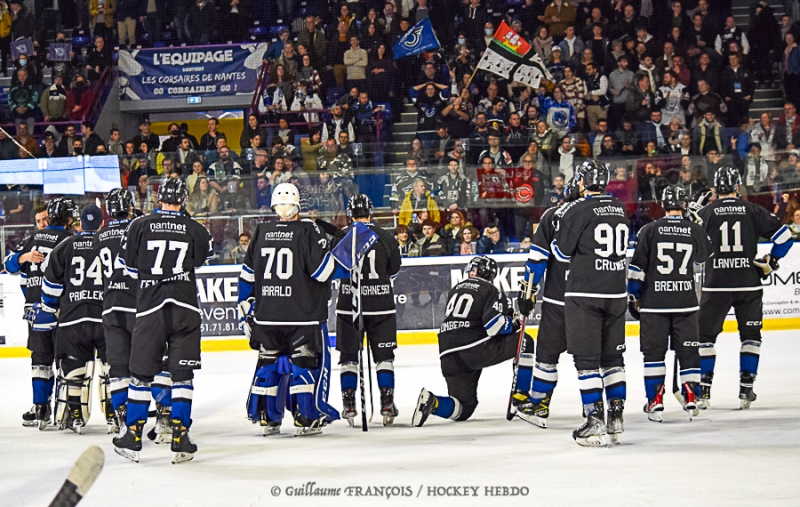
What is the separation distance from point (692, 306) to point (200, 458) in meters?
3.41

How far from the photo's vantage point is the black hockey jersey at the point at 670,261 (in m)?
6.84

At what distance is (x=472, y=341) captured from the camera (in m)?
7.08

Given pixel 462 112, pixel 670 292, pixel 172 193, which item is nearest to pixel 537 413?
pixel 670 292

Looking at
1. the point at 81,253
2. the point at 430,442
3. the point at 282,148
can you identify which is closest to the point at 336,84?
the point at 282,148

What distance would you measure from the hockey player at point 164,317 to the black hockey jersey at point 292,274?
697mm

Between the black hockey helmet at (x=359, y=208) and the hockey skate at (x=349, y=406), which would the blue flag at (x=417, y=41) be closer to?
the black hockey helmet at (x=359, y=208)

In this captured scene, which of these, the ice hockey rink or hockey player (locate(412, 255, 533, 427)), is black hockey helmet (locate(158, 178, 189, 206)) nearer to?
the ice hockey rink

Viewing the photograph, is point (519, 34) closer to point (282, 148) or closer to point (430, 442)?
point (282, 148)

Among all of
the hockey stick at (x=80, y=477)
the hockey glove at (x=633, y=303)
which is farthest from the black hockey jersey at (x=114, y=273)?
the hockey glove at (x=633, y=303)

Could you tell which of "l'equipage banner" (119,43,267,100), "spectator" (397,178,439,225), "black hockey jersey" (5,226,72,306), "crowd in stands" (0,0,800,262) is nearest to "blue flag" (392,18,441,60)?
"crowd in stands" (0,0,800,262)

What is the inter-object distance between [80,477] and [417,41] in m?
14.2

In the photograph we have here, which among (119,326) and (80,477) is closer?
(80,477)

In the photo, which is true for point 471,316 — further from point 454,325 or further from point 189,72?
point 189,72

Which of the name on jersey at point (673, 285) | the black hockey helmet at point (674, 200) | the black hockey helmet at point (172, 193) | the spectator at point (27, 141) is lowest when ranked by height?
the name on jersey at point (673, 285)
